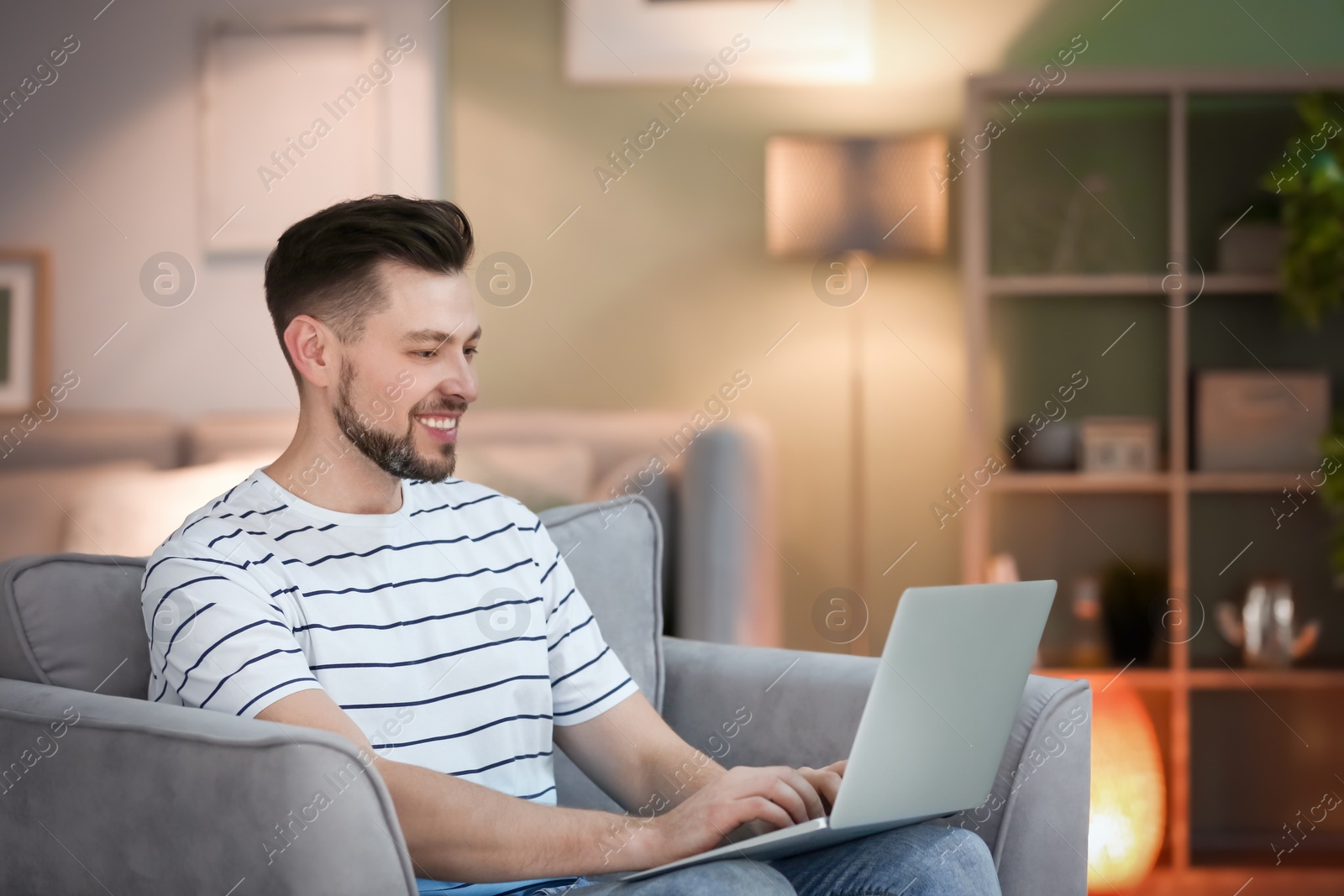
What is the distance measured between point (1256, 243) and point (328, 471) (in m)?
2.12

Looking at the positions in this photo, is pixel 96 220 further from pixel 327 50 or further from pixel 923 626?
pixel 923 626

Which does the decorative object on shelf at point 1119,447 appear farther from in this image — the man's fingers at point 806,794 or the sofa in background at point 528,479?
the man's fingers at point 806,794

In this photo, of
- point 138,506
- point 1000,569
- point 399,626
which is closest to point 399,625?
point 399,626

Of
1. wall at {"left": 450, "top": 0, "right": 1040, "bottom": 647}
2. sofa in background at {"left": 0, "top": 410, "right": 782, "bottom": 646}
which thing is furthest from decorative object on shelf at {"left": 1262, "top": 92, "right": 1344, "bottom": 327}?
sofa in background at {"left": 0, "top": 410, "right": 782, "bottom": 646}

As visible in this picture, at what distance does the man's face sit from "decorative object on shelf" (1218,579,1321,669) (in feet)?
6.33

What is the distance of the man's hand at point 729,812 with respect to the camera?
1.05 metres

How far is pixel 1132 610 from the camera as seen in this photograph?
2.58m

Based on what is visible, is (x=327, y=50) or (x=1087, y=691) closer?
(x=1087, y=691)

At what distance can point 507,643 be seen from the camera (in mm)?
1259

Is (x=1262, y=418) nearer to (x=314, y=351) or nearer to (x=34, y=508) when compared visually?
(x=314, y=351)

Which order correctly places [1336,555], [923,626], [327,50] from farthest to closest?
[327,50]
[1336,555]
[923,626]

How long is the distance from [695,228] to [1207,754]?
170cm

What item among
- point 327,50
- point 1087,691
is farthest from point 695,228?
point 1087,691

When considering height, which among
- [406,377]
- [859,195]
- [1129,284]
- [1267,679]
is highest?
[859,195]
